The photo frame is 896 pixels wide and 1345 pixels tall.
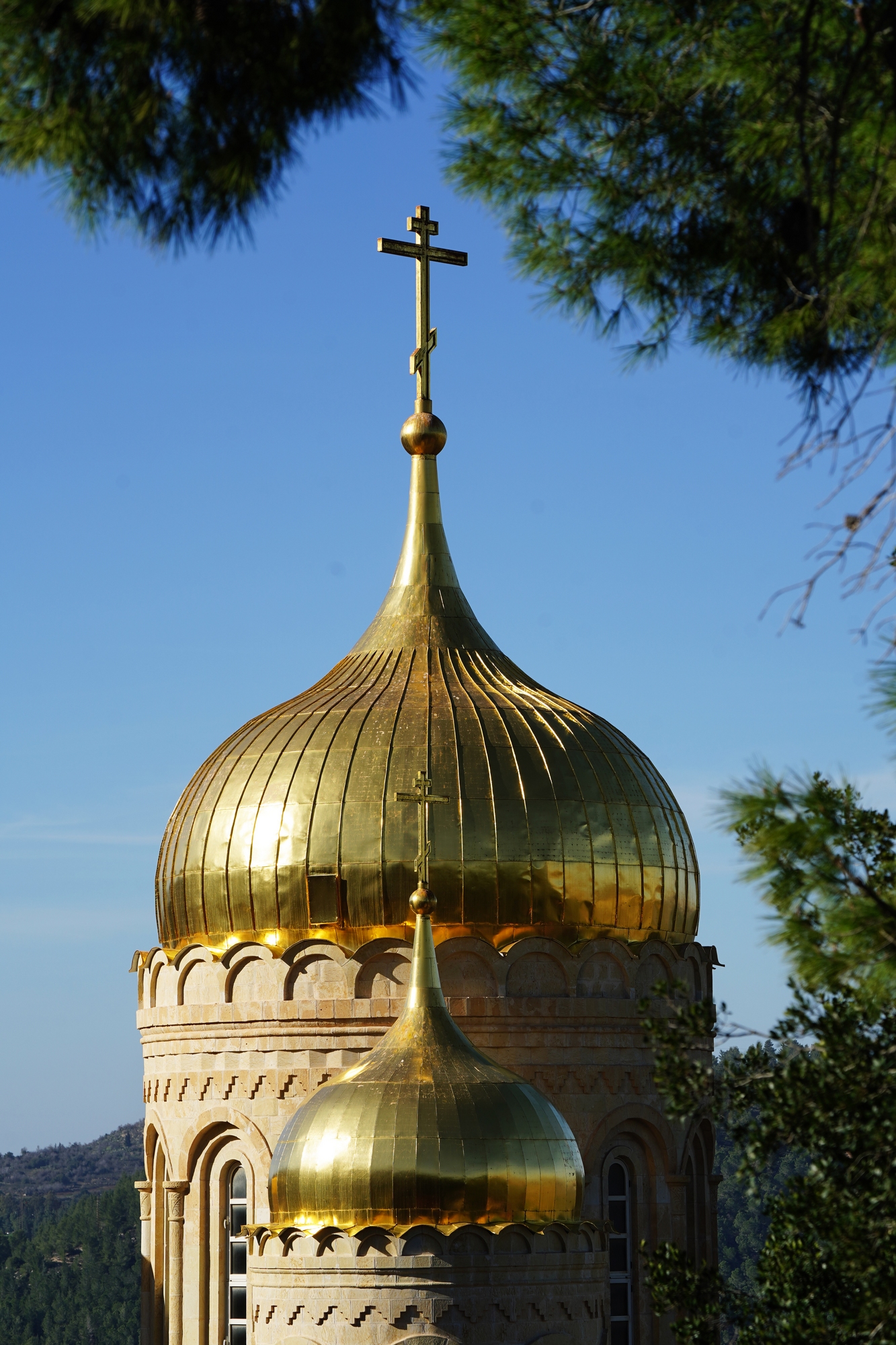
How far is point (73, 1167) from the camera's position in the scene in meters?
121

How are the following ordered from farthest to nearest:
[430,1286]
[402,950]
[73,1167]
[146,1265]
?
[73,1167]
[146,1265]
[402,950]
[430,1286]

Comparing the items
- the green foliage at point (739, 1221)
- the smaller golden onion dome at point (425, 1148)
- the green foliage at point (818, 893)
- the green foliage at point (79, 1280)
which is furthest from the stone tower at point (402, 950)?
the green foliage at point (79, 1280)

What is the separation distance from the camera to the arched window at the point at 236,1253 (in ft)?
80.1

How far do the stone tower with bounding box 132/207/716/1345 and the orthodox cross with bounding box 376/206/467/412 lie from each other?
459cm

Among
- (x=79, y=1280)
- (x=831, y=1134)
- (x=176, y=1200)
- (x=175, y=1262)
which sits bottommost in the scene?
(x=831, y=1134)

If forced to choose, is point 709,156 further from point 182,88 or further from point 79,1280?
point 79,1280

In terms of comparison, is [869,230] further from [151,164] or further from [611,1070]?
[611,1070]

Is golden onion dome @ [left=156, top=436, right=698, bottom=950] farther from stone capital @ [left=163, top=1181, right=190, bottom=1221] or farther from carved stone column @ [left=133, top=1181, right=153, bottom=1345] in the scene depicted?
carved stone column @ [left=133, top=1181, right=153, bottom=1345]

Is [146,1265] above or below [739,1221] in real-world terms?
below

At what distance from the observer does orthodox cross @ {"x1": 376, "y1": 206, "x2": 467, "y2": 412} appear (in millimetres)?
27969

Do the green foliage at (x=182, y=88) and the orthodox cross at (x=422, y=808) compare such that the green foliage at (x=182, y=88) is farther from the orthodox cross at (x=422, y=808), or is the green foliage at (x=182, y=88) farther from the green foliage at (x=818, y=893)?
the orthodox cross at (x=422, y=808)

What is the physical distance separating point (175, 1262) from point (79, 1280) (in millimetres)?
45185

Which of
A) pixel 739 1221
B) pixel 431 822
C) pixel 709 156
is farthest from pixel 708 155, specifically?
pixel 739 1221

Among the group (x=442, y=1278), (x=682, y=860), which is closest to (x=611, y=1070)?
(x=682, y=860)
